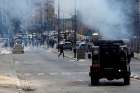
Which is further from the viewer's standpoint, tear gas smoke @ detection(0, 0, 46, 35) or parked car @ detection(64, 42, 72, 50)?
parked car @ detection(64, 42, 72, 50)

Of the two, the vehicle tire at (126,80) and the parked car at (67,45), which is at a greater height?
the vehicle tire at (126,80)

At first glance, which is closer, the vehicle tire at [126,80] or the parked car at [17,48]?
the vehicle tire at [126,80]

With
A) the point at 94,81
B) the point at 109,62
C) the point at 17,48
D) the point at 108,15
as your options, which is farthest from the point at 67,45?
the point at 94,81

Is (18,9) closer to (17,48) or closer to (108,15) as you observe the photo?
(108,15)

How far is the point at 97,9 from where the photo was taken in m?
36.2

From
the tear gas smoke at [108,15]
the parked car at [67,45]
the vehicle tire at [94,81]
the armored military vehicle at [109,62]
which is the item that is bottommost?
the parked car at [67,45]

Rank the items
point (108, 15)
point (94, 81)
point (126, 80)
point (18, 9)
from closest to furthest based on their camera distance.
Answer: point (126, 80), point (94, 81), point (18, 9), point (108, 15)

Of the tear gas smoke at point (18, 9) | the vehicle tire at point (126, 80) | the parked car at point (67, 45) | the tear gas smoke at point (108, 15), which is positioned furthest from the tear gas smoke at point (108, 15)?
the parked car at point (67, 45)

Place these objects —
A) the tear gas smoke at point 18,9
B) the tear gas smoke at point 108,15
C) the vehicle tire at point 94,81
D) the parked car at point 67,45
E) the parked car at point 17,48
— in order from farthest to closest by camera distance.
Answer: the parked car at point 67,45 → the parked car at point 17,48 → the tear gas smoke at point 108,15 → the tear gas smoke at point 18,9 → the vehicle tire at point 94,81

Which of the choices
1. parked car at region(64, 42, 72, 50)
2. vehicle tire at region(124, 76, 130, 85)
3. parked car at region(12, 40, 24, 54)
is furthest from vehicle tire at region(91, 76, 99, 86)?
parked car at region(64, 42, 72, 50)

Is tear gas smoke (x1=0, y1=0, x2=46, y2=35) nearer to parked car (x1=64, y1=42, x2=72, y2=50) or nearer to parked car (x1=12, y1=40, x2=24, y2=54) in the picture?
parked car (x1=12, y1=40, x2=24, y2=54)

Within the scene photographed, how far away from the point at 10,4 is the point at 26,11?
356 centimetres

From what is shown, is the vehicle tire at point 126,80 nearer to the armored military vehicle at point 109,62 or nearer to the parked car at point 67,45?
the armored military vehicle at point 109,62

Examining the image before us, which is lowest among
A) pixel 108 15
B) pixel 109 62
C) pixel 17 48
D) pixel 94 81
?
pixel 17 48
